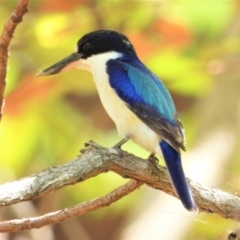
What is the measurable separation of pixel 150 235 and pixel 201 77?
0.54 m

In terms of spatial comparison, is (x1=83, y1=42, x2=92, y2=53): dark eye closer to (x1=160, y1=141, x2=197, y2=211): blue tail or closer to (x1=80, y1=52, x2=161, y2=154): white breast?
(x1=80, y1=52, x2=161, y2=154): white breast

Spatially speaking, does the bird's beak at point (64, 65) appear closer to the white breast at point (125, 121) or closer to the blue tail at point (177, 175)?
the white breast at point (125, 121)

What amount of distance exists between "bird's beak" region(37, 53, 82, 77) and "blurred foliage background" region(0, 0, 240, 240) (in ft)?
1.20

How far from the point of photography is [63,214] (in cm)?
119

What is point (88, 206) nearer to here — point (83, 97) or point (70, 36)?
point (70, 36)

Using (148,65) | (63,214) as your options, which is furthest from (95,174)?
(148,65)

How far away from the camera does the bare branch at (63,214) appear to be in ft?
3.77

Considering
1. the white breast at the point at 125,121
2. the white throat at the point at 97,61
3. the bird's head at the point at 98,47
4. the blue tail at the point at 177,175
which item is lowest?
the blue tail at the point at 177,175

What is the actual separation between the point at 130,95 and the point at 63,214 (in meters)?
0.42

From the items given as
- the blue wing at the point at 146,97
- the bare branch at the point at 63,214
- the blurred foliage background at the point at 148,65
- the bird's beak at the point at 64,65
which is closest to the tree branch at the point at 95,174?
the bare branch at the point at 63,214

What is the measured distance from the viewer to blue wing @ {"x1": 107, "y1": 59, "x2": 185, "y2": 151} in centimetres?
145

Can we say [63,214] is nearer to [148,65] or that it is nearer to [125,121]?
[125,121]

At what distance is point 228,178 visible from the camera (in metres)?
1.38

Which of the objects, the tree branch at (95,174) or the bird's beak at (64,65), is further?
the bird's beak at (64,65)
